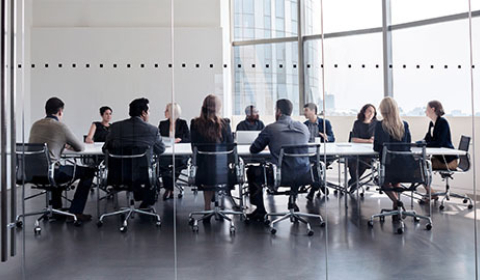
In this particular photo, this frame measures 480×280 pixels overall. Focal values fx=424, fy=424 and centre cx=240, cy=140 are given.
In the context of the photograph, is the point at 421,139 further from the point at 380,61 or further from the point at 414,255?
the point at 414,255

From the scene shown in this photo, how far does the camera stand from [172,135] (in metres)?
3.49

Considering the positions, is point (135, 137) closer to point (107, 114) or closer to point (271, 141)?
point (107, 114)

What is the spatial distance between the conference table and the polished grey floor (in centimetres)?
35

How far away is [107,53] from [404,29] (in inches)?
101

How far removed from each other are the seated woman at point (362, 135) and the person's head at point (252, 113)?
2.73 feet

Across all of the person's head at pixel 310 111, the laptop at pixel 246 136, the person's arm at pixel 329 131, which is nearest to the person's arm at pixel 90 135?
the laptop at pixel 246 136

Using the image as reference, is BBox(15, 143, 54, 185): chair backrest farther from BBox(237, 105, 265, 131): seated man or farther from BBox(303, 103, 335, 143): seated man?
BBox(303, 103, 335, 143): seated man

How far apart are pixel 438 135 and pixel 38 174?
11.2ft

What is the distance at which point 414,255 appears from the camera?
3.59 metres

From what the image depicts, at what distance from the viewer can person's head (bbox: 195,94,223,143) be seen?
348cm

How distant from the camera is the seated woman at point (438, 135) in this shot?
362cm

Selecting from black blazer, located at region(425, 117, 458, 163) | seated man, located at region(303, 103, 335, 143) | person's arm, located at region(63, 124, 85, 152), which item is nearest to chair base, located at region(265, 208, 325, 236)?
seated man, located at region(303, 103, 335, 143)

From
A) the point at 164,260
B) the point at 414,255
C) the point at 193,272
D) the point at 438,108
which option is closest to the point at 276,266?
the point at 193,272

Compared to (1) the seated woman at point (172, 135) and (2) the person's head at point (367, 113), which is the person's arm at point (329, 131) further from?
(1) the seated woman at point (172, 135)
